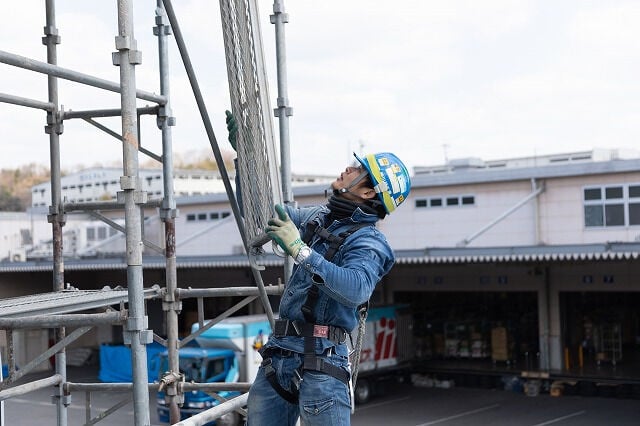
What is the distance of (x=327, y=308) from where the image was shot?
4.44m

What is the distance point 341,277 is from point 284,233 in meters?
0.33

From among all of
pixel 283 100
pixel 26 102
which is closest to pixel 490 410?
pixel 283 100

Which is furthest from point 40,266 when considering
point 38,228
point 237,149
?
point 237,149

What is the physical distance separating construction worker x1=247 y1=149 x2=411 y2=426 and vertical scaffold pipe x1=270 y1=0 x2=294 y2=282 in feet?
4.98

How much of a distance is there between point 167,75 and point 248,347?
16.2 meters

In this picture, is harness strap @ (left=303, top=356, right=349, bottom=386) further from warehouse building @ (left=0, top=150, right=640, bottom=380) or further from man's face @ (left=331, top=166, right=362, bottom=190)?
warehouse building @ (left=0, top=150, right=640, bottom=380)

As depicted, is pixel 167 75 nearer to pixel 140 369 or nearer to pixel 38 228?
pixel 140 369

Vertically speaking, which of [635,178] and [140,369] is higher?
[635,178]

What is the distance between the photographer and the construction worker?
4.32m

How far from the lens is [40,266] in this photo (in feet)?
108

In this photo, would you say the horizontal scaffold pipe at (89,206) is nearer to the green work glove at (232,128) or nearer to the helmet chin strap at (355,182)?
the green work glove at (232,128)

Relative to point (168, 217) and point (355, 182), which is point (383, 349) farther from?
point (355, 182)

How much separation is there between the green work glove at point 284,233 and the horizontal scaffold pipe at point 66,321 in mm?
1126

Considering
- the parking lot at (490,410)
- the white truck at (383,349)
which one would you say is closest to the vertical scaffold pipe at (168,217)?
the parking lot at (490,410)
